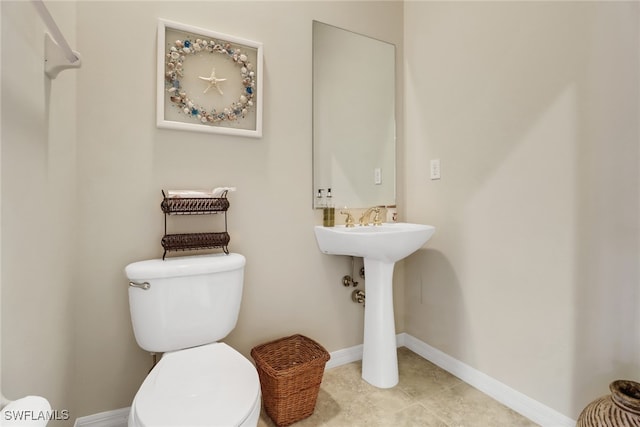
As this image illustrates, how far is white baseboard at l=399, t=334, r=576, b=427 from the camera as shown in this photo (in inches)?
53.1

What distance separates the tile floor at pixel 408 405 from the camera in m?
1.41

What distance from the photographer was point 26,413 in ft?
1.93

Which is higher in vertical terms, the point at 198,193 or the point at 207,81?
the point at 207,81

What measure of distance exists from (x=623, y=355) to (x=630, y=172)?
0.66 meters

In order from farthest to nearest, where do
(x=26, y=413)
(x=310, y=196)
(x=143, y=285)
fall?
(x=310, y=196) → (x=143, y=285) → (x=26, y=413)

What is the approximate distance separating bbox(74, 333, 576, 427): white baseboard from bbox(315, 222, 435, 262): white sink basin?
0.70 meters

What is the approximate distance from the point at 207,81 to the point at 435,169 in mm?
1322

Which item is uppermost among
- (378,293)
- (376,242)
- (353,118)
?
(353,118)

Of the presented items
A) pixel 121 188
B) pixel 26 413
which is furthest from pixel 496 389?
pixel 121 188

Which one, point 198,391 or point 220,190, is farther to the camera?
point 220,190

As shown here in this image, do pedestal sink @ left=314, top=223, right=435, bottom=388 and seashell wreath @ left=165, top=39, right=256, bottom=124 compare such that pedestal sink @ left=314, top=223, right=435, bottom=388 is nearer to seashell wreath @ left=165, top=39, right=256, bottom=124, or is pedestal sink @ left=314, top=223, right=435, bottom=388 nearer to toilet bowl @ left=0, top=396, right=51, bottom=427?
seashell wreath @ left=165, top=39, right=256, bottom=124

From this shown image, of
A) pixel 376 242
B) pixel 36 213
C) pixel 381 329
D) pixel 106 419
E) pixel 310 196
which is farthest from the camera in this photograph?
pixel 310 196

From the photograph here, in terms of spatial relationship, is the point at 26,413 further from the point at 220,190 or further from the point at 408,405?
the point at 408,405

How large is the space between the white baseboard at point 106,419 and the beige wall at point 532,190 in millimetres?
1627
